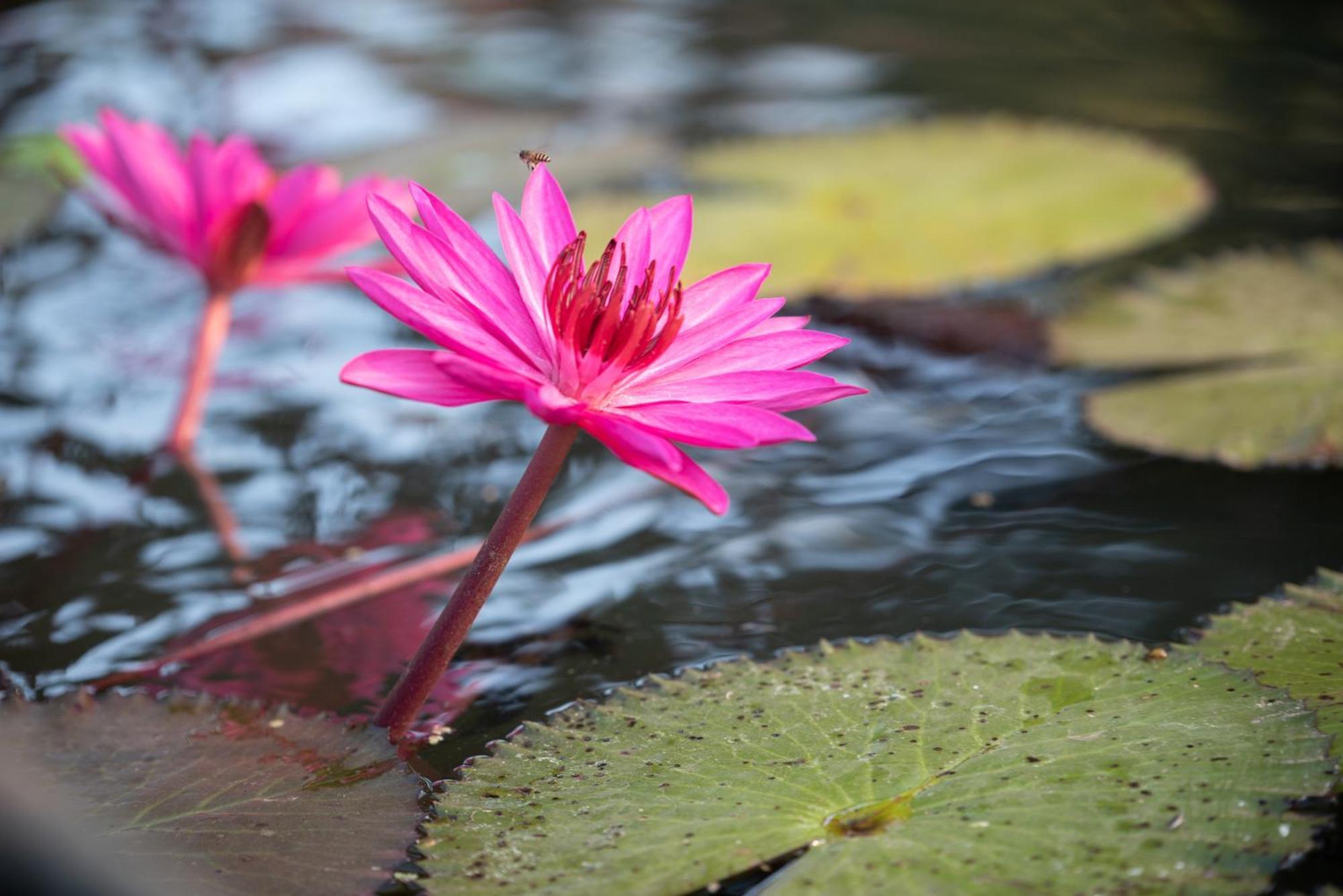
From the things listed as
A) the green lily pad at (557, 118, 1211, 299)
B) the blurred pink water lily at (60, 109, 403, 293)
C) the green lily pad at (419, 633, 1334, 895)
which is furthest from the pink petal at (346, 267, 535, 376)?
the green lily pad at (557, 118, 1211, 299)

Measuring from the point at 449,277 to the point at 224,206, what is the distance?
2.51 ft

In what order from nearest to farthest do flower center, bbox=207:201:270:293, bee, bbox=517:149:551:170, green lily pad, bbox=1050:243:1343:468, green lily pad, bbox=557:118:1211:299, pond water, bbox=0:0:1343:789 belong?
bee, bbox=517:149:551:170, pond water, bbox=0:0:1343:789, flower center, bbox=207:201:270:293, green lily pad, bbox=1050:243:1343:468, green lily pad, bbox=557:118:1211:299

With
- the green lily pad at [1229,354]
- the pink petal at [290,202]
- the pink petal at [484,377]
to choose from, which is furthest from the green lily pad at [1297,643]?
the pink petal at [290,202]

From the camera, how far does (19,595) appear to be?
122cm

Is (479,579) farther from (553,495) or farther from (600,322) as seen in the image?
(553,495)

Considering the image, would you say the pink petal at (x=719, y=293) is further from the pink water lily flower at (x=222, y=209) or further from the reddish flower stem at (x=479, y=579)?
the pink water lily flower at (x=222, y=209)

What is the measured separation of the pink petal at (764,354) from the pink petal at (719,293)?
1.9 inches

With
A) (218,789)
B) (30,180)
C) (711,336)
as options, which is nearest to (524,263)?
(711,336)

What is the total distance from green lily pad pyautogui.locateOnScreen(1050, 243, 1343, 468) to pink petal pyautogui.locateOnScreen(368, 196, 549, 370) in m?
1.01

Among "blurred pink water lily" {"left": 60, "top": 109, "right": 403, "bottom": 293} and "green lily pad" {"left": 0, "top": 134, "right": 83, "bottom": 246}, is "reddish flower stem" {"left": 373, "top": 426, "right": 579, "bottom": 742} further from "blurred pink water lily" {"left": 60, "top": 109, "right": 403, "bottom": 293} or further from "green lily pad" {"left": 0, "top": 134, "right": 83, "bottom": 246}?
"green lily pad" {"left": 0, "top": 134, "right": 83, "bottom": 246}

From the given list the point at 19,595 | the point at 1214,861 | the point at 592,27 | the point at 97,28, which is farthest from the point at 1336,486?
the point at 97,28

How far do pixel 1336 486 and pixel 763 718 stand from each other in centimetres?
88

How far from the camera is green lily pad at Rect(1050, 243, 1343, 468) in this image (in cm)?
148

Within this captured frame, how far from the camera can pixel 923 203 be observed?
2354 mm
